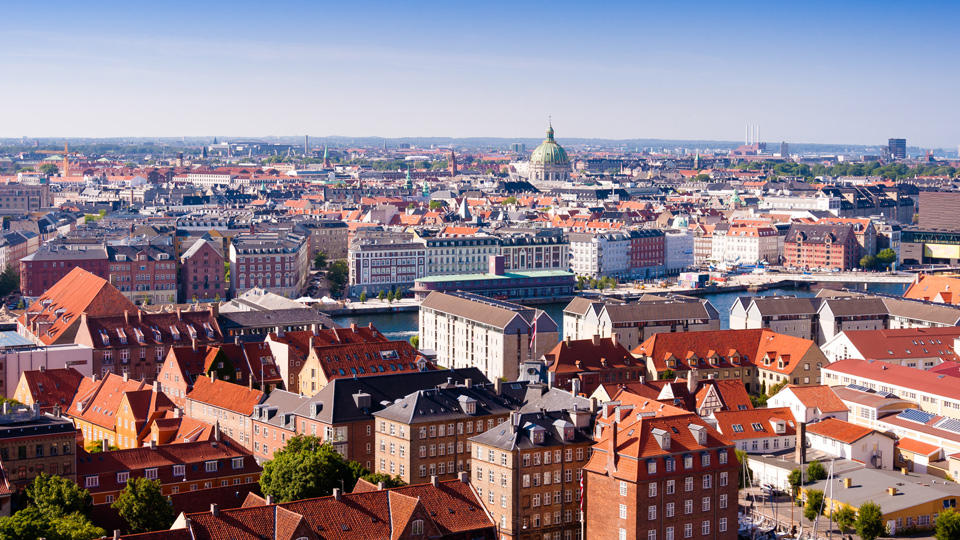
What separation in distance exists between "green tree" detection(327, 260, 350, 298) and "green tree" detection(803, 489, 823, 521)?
4095 cm

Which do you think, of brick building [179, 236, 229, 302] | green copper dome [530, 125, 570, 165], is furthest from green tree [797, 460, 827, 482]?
green copper dome [530, 125, 570, 165]

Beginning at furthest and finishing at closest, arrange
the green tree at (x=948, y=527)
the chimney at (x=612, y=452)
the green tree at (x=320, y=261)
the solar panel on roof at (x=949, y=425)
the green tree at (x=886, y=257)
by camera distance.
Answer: the green tree at (x=886, y=257) → the green tree at (x=320, y=261) → the solar panel on roof at (x=949, y=425) → the green tree at (x=948, y=527) → the chimney at (x=612, y=452)

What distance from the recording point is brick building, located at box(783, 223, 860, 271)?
76.3 meters

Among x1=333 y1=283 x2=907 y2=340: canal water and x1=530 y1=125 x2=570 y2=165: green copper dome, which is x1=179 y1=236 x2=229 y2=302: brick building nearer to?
x1=333 y1=283 x2=907 y2=340: canal water

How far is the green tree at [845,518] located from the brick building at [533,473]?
4.42m

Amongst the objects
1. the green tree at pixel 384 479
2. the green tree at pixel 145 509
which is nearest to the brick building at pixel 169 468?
the green tree at pixel 145 509

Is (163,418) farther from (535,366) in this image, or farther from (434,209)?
(434,209)

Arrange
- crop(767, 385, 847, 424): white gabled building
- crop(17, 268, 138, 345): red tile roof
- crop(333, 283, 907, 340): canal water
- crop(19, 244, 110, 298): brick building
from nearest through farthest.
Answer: crop(767, 385, 847, 424): white gabled building → crop(17, 268, 138, 345): red tile roof → crop(333, 283, 907, 340): canal water → crop(19, 244, 110, 298): brick building

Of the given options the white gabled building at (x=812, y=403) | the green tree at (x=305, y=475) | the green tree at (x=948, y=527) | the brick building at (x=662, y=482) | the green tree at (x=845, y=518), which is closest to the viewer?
the brick building at (x=662, y=482)

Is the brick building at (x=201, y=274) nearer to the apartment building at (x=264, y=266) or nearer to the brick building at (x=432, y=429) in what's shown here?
the apartment building at (x=264, y=266)

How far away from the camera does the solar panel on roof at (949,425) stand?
88.1 ft

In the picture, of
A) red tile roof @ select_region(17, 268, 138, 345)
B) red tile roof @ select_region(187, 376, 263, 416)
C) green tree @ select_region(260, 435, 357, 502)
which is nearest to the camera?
green tree @ select_region(260, 435, 357, 502)

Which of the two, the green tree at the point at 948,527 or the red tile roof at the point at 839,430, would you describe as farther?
the red tile roof at the point at 839,430

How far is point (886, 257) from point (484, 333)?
1726 inches
